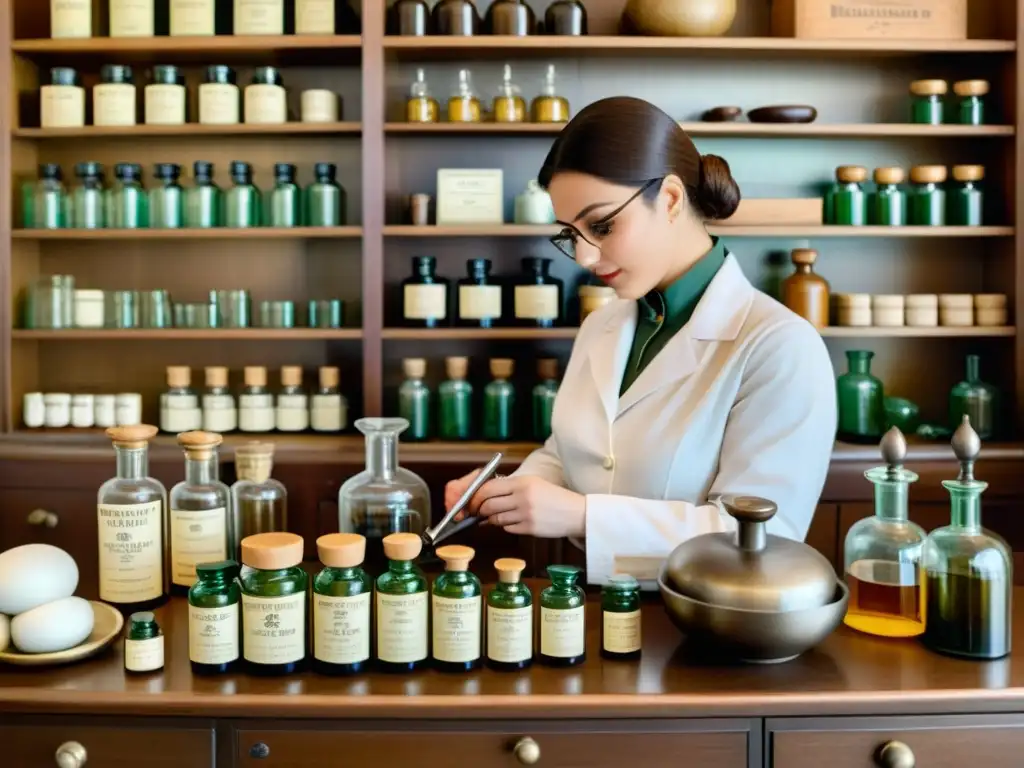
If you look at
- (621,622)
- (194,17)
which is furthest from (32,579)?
(194,17)

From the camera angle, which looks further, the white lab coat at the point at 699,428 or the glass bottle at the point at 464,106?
the glass bottle at the point at 464,106

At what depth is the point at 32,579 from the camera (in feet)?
3.52

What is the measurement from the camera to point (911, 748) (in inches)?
37.9

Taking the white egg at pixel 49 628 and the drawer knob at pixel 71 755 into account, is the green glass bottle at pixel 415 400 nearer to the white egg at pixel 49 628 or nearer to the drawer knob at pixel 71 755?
the white egg at pixel 49 628

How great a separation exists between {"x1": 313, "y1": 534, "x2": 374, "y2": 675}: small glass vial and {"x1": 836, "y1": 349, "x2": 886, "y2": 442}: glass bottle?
192 centimetres

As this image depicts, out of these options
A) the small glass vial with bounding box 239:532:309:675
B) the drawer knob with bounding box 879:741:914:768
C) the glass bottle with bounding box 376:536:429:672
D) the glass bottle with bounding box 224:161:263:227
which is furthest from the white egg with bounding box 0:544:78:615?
the glass bottle with bounding box 224:161:263:227

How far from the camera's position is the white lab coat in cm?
130

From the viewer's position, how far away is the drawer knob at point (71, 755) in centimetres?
95

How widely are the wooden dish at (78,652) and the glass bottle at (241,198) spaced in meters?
1.74

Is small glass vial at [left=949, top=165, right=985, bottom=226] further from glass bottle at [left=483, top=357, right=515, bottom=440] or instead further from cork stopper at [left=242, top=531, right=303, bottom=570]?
cork stopper at [left=242, top=531, right=303, bottom=570]

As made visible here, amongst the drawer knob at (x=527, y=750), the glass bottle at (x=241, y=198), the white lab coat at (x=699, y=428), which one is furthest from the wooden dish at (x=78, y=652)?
the glass bottle at (x=241, y=198)

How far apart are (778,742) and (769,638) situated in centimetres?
10

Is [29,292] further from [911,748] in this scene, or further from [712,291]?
[911,748]

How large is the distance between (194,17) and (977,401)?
2363mm
